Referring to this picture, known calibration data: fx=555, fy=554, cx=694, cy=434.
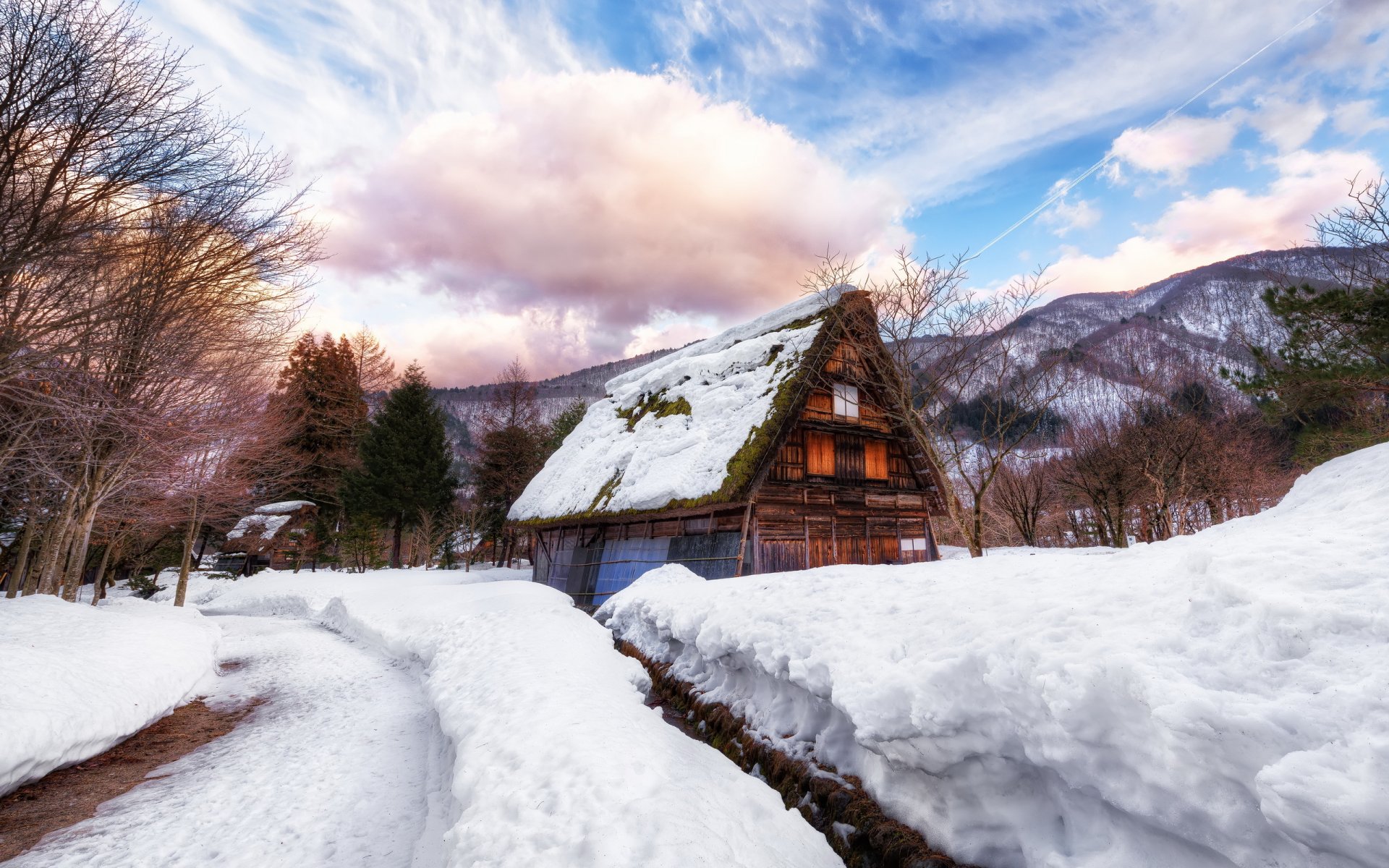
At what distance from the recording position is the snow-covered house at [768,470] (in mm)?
13281

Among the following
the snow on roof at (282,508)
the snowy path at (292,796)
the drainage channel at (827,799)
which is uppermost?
the snow on roof at (282,508)

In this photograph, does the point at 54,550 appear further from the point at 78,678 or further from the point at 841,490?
the point at 841,490

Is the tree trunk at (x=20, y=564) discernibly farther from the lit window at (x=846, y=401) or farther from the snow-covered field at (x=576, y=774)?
the lit window at (x=846, y=401)

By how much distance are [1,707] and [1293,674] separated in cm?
893

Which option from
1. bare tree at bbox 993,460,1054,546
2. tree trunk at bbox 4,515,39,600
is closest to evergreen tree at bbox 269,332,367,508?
tree trunk at bbox 4,515,39,600

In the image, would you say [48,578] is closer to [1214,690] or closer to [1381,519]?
[1214,690]

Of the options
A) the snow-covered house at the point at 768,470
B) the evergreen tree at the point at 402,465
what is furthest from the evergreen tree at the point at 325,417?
the snow-covered house at the point at 768,470

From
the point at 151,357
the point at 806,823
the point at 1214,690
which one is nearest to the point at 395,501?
the point at 151,357

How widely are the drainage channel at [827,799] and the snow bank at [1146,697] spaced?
121 millimetres

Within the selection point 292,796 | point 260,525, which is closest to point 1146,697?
point 292,796

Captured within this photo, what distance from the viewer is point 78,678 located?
6.06m

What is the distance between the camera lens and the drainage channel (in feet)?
11.1

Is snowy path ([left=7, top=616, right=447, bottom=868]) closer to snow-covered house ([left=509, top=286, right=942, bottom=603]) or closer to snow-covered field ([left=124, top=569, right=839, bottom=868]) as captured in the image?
snow-covered field ([left=124, top=569, right=839, bottom=868])

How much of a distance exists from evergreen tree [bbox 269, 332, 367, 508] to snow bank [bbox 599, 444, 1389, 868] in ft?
106
